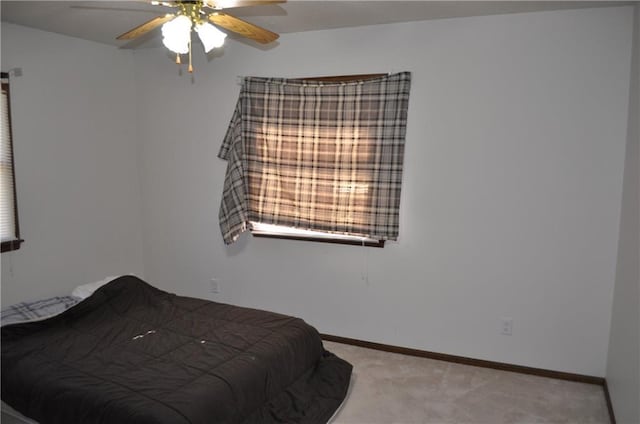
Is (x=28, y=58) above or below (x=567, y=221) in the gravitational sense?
above

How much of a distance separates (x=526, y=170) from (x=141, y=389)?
2625mm

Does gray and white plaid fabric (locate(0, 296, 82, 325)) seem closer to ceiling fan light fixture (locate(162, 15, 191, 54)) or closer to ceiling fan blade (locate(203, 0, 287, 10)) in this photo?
→ ceiling fan light fixture (locate(162, 15, 191, 54))

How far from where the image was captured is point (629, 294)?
8.68 feet

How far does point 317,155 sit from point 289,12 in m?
1.04

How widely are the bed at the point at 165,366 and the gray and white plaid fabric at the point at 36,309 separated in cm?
31

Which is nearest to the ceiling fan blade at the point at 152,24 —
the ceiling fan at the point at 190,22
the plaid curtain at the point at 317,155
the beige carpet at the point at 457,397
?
the ceiling fan at the point at 190,22

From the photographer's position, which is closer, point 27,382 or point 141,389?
point 141,389

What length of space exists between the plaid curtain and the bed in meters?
0.91

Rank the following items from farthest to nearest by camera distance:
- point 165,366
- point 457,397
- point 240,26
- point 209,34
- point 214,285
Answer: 1. point 214,285
2. point 457,397
3. point 165,366
4. point 240,26
5. point 209,34

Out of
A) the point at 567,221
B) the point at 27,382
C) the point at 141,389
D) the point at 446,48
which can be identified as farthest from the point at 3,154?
the point at 567,221

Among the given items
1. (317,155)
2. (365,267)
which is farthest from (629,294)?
(317,155)

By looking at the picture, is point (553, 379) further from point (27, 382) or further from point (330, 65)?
point (27, 382)

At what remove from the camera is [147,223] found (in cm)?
462

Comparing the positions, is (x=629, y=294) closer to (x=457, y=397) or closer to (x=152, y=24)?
(x=457, y=397)
